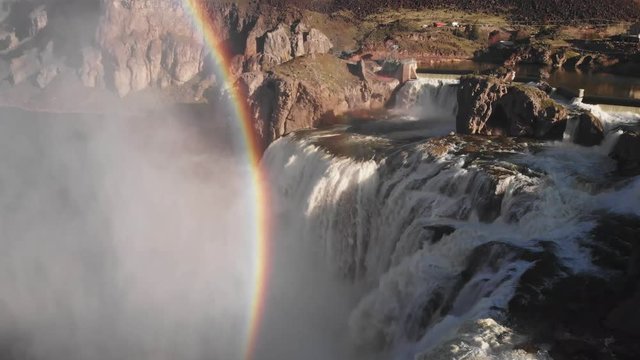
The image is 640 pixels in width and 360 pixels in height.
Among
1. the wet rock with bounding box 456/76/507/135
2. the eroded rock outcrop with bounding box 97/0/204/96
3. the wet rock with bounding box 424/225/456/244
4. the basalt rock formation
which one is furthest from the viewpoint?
the eroded rock outcrop with bounding box 97/0/204/96

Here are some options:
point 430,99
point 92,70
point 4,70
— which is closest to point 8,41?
point 4,70

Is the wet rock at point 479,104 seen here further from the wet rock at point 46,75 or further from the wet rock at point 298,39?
the wet rock at point 46,75

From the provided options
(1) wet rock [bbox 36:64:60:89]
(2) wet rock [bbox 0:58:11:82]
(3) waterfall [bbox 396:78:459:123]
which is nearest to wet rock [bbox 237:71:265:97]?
(3) waterfall [bbox 396:78:459:123]

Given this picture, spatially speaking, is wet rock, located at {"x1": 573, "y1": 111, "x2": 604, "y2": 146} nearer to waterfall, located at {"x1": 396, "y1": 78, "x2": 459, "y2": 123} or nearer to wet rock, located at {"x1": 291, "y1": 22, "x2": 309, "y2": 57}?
waterfall, located at {"x1": 396, "y1": 78, "x2": 459, "y2": 123}

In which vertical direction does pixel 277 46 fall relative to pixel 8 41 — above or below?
below

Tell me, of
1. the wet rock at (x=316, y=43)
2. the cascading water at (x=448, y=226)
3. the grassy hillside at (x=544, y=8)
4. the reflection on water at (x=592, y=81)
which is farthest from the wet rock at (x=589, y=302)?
the grassy hillside at (x=544, y=8)

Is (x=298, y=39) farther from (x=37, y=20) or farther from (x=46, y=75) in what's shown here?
(x=37, y=20)
